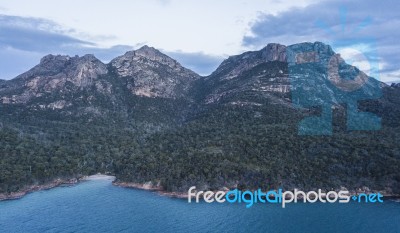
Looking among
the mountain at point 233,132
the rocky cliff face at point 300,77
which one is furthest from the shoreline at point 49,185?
the rocky cliff face at point 300,77

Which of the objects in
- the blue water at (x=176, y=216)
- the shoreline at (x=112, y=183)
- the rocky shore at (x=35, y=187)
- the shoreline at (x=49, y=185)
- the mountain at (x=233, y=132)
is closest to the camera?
the blue water at (x=176, y=216)

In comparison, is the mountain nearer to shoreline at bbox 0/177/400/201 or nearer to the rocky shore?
shoreline at bbox 0/177/400/201

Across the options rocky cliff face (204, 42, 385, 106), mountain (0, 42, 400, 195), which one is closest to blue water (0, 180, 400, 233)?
mountain (0, 42, 400, 195)

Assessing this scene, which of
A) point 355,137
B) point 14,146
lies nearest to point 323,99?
point 355,137

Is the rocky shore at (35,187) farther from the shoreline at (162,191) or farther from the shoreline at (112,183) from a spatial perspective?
the shoreline at (162,191)

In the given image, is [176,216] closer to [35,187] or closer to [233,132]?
[35,187]

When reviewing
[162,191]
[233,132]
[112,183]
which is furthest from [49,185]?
[233,132]
